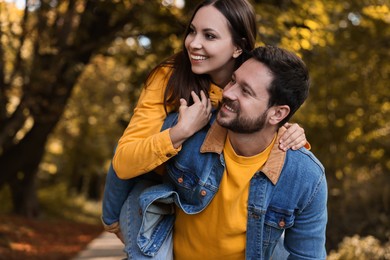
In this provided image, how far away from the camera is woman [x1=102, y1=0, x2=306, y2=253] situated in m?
3.21

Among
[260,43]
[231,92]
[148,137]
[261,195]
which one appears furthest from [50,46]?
[261,195]

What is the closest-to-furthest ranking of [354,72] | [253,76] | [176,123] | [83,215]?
[253,76]
[176,123]
[354,72]
[83,215]

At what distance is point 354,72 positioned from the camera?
1376 centimetres

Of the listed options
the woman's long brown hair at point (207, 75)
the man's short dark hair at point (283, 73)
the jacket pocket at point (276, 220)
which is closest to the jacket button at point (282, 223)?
the jacket pocket at point (276, 220)

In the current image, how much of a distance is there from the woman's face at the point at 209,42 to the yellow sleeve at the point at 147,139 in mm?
207

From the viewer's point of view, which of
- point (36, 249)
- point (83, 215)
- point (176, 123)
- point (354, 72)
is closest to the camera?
point (176, 123)

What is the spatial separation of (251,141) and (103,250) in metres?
9.65

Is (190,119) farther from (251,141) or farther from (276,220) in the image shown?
(276,220)

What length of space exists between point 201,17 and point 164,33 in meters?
5.00

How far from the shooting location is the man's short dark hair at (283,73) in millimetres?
3133

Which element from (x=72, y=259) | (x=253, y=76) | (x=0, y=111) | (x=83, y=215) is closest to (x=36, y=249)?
(x=72, y=259)

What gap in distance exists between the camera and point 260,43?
6535 millimetres

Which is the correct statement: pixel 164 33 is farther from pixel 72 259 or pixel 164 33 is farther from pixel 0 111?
pixel 72 259

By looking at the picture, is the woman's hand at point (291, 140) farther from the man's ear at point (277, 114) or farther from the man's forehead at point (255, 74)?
the man's forehead at point (255, 74)
